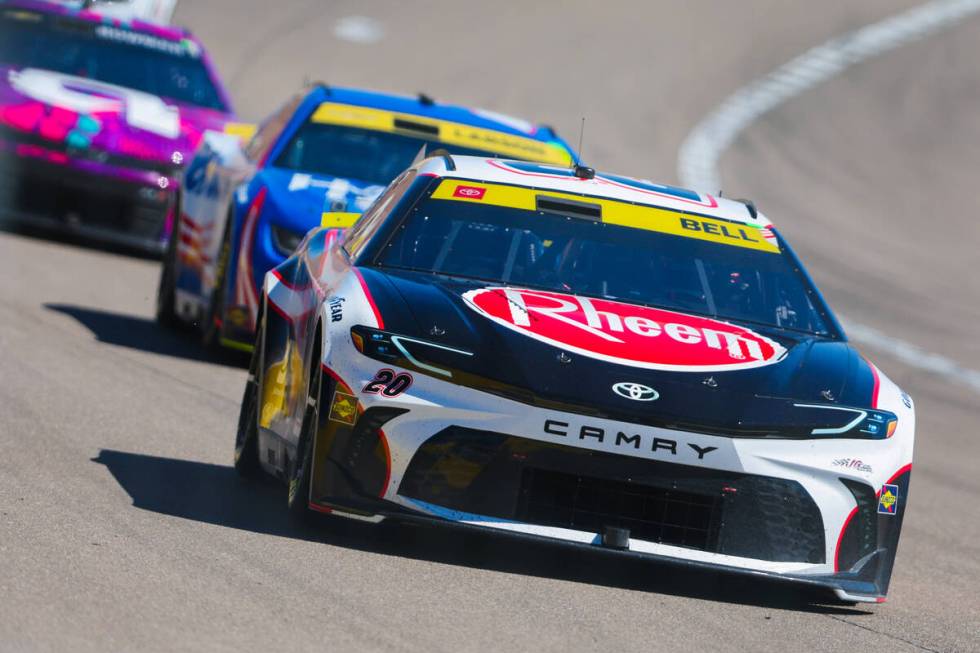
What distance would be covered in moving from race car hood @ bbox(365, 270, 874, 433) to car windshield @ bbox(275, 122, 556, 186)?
4197 mm

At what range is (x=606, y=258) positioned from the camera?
7.10 m

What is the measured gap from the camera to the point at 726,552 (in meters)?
6.06

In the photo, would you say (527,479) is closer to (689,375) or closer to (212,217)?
(689,375)

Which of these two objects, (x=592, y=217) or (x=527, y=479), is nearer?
(x=527, y=479)

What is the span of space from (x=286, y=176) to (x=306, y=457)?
443 cm

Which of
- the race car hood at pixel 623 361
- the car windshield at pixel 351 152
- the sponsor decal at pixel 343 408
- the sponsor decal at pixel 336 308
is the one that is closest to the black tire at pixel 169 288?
the car windshield at pixel 351 152

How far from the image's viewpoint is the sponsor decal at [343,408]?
19.7 feet

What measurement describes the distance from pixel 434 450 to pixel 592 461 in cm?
47

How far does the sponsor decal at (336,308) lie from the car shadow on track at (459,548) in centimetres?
67

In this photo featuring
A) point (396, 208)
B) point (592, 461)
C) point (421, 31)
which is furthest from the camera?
point (421, 31)

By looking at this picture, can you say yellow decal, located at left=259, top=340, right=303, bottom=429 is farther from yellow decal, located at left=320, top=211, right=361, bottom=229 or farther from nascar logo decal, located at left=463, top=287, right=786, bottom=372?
yellow decal, located at left=320, top=211, right=361, bottom=229

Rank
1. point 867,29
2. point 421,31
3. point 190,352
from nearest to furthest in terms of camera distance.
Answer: point 190,352 < point 421,31 < point 867,29

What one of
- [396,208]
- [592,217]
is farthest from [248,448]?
[592,217]

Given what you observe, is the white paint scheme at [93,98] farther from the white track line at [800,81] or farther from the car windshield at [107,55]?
the white track line at [800,81]
